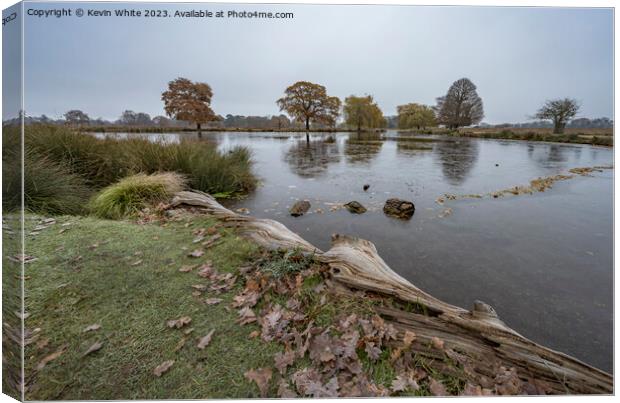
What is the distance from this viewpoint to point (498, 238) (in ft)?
11.2

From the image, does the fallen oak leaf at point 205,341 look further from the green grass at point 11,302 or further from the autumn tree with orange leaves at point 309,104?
the autumn tree with orange leaves at point 309,104

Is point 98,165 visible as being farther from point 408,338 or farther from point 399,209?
point 408,338

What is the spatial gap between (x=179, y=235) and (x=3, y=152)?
5.19 feet

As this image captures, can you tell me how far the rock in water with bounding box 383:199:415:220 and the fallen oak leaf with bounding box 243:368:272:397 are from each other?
345cm

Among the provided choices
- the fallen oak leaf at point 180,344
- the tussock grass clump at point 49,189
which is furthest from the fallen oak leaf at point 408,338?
the tussock grass clump at point 49,189

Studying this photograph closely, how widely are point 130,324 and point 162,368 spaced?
444mm

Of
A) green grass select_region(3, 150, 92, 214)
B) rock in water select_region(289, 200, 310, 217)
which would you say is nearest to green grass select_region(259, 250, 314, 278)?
rock in water select_region(289, 200, 310, 217)

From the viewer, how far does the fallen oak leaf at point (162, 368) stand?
4.51ft

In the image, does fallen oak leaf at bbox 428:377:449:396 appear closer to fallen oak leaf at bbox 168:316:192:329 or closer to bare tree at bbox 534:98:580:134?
fallen oak leaf at bbox 168:316:192:329

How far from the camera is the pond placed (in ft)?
6.67

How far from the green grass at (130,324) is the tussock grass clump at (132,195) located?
1.18m

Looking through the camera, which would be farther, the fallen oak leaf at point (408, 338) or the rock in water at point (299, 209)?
the rock in water at point (299, 209)

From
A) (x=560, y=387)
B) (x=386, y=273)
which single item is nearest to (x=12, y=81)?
(x=386, y=273)

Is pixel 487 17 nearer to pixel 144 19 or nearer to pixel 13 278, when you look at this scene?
pixel 144 19
